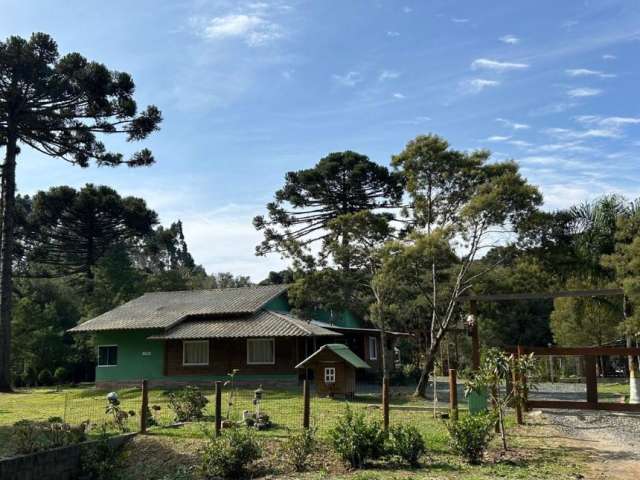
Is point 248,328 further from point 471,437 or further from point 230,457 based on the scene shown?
point 471,437

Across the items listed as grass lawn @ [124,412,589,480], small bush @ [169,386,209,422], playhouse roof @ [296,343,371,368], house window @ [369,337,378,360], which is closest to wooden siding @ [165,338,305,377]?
playhouse roof @ [296,343,371,368]

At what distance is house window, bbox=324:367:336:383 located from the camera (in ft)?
63.4

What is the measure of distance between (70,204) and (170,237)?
763 centimetres

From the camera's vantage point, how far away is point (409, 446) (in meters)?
9.44

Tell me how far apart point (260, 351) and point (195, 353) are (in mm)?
3057

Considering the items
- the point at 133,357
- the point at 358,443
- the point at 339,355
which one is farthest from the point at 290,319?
the point at 358,443

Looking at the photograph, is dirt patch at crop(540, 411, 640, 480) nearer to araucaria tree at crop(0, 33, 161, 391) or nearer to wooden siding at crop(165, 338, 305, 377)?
wooden siding at crop(165, 338, 305, 377)

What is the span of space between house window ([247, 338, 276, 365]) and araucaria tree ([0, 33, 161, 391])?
32.0 ft

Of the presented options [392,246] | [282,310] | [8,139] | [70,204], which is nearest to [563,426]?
[392,246]

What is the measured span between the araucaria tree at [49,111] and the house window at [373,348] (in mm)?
14224

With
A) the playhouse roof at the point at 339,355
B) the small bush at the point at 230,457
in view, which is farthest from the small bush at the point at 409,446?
the playhouse roof at the point at 339,355

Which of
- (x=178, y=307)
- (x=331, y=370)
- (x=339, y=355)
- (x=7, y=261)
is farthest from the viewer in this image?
(x=178, y=307)

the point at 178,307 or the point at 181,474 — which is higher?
the point at 178,307

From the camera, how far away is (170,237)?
45.8m
